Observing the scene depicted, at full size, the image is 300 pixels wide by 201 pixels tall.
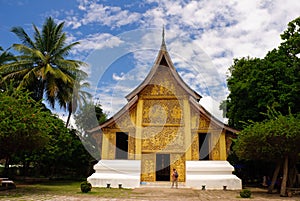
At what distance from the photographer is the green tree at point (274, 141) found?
12461 mm

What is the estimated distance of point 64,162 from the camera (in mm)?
24344

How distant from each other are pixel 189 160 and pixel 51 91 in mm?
12031

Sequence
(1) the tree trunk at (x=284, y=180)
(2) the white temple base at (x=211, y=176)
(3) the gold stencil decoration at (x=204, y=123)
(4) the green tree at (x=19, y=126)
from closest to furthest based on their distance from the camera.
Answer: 1. (4) the green tree at (x=19, y=126)
2. (1) the tree trunk at (x=284, y=180)
3. (2) the white temple base at (x=211, y=176)
4. (3) the gold stencil decoration at (x=204, y=123)

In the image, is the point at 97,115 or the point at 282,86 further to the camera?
the point at 97,115

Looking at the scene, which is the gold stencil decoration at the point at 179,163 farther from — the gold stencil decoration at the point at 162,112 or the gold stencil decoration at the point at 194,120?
the gold stencil decoration at the point at 162,112

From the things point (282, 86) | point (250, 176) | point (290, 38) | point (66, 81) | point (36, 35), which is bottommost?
point (250, 176)

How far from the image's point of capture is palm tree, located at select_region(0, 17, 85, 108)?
2244 cm

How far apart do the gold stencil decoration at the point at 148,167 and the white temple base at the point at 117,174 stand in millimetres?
450

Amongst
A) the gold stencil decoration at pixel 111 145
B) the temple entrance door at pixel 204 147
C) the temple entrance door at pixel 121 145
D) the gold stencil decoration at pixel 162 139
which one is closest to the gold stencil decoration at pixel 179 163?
the gold stencil decoration at pixel 162 139

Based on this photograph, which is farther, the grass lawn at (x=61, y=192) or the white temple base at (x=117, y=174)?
the white temple base at (x=117, y=174)

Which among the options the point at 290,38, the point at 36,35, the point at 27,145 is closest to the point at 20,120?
the point at 27,145

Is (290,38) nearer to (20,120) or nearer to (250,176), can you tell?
(250,176)

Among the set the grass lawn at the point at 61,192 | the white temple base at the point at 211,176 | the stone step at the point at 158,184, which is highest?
the white temple base at the point at 211,176

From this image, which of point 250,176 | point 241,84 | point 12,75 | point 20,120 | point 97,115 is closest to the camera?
point 20,120
